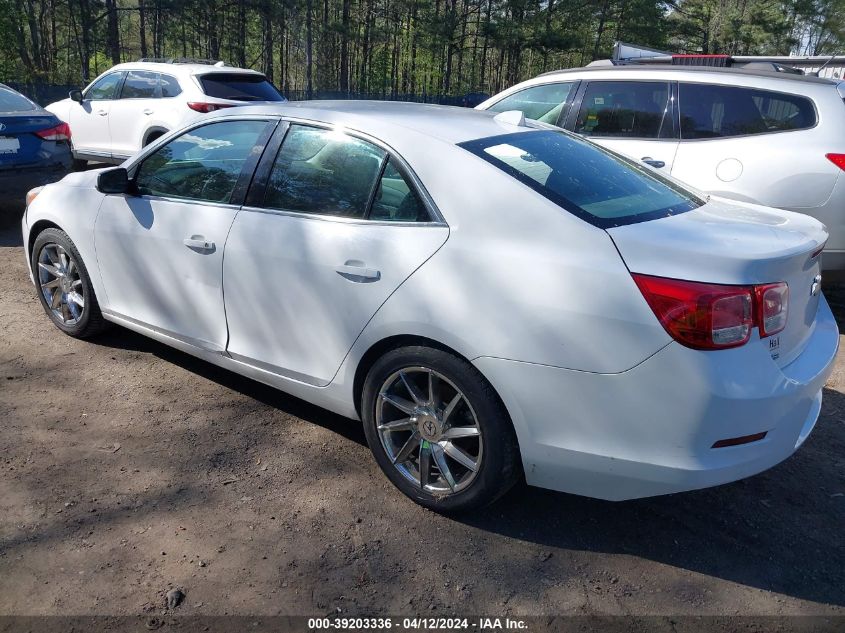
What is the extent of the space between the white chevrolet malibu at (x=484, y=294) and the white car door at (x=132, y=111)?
23.8 feet

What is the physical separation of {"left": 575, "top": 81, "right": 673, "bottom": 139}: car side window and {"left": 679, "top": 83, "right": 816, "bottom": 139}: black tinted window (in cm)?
17

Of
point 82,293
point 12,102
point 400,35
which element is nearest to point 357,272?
point 82,293

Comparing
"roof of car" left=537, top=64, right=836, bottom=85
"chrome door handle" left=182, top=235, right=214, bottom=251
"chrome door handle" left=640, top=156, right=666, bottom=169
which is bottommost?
"chrome door handle" left=182, top=235, right=214, bottom=251

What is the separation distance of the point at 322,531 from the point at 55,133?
682cm

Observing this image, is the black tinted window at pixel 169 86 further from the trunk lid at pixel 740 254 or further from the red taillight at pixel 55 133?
the trunk lid at pixel 740 254

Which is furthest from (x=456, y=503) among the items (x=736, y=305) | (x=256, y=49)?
(x=256, y=49)

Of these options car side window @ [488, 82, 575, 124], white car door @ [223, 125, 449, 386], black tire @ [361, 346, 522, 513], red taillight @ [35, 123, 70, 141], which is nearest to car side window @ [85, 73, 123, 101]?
red taillight @ [35, 123, 70, 141]

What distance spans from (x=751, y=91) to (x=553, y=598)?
467 centimetres

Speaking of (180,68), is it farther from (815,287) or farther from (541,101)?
(815,287)

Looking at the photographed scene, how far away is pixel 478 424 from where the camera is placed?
2.84 m

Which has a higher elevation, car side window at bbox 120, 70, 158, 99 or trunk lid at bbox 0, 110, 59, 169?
car side window at bbox 120, 70, 158, 99

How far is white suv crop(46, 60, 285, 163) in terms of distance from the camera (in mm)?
10359

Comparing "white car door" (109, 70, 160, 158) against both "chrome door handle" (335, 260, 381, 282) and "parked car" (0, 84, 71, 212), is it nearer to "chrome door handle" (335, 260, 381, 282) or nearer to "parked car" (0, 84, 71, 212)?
"parked car" (0, 84, 71, 212)

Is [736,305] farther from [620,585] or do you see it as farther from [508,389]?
[620,585]
